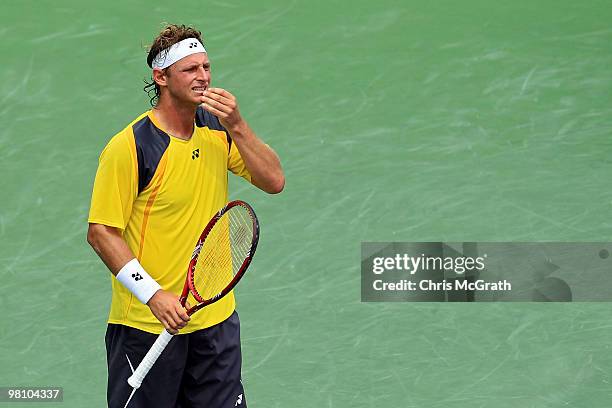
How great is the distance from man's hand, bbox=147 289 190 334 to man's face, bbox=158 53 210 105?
60cm

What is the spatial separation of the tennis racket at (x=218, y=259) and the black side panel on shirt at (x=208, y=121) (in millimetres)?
258

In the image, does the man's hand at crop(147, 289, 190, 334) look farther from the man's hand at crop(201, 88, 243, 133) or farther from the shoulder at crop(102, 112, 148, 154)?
the man's hand at crop(201, 88, 243, 133)

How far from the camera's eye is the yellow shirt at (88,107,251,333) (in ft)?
13.3

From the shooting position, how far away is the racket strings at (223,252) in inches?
164

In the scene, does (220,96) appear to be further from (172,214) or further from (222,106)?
(172,214)

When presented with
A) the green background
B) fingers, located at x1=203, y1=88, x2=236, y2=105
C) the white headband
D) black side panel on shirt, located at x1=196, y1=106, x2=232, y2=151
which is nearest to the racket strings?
black side panel on shirt, located at x1=196, y1=106, x2=232, y2=151

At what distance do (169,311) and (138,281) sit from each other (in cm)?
14

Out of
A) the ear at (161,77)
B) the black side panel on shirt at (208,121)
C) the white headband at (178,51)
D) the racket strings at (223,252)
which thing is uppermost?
the white headband at (178,51)

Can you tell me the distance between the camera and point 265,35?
570 centimetres

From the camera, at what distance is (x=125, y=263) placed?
4.04 metres

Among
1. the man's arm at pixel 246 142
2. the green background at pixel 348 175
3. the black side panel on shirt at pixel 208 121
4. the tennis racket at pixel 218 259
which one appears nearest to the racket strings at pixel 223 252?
the tennis racket at pixel 218 259

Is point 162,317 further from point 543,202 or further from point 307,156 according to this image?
point 543,202

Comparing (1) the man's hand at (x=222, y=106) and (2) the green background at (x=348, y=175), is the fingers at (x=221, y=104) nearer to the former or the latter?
(1) the man's hand at (x=222, y=106)

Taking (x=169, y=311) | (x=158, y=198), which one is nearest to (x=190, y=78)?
(x=158, y=198)
